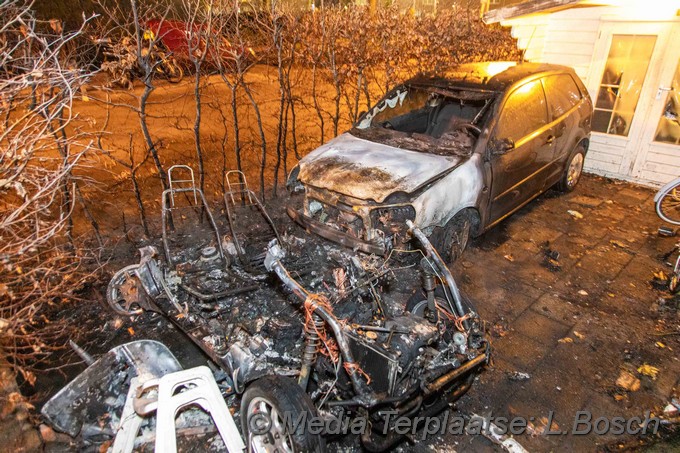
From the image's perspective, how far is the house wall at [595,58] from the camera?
6648 millimetres

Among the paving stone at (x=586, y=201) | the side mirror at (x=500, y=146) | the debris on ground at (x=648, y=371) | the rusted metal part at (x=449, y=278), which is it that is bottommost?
the debris on ground at (x=648, y=371)

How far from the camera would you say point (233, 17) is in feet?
17.4

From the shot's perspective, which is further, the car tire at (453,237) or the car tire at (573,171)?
the car tire at (573,171)

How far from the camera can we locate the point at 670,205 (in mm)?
5828

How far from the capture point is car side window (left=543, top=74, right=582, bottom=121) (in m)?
5.46

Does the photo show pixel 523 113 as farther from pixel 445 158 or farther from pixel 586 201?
pixel 586 201

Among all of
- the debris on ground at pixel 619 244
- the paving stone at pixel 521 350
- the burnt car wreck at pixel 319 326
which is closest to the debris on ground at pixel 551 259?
the debris on ground at pixel 619 244

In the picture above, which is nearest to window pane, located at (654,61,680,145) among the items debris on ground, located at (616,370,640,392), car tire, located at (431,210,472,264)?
car tire, located at (431,210,472,264)

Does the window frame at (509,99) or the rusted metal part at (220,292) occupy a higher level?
the window frame at (509,99)

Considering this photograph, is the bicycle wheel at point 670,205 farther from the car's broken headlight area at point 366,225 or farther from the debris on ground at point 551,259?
the car's broken headlight area at point 366,225

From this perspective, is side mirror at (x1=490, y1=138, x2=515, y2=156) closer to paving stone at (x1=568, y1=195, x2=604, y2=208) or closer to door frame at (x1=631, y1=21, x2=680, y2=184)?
paving stone at (x1=568, y1=195, x2=604, y2=208)

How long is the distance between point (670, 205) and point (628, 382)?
383 centimetres

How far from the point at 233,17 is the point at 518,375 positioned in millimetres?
5473

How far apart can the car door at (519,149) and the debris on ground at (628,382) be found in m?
2.16
